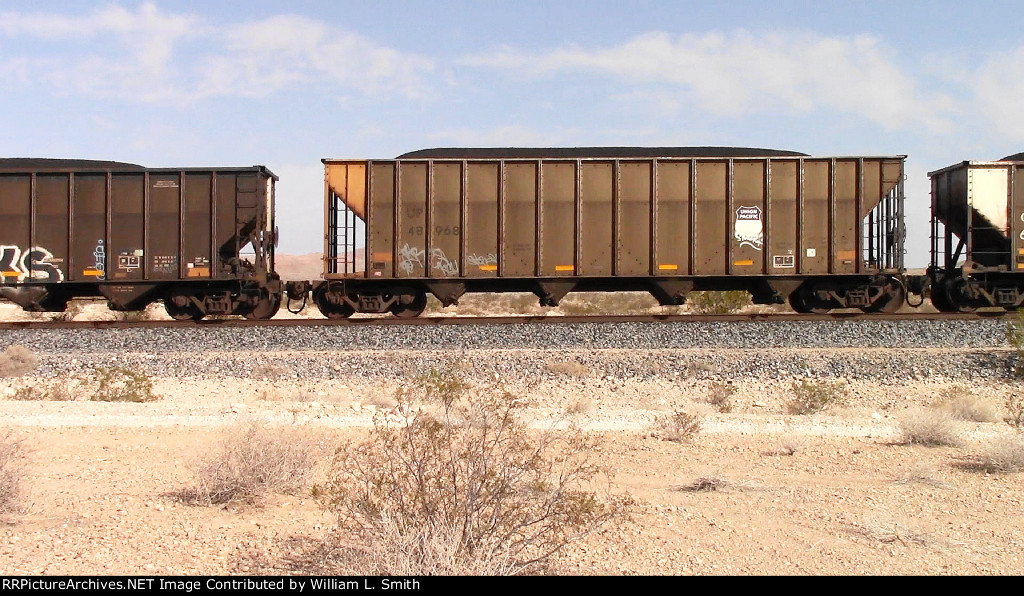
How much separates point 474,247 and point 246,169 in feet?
16.6

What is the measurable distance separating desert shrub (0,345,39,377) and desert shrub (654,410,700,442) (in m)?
9.89

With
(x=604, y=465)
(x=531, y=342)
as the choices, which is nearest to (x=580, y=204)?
(x=531, y=342)

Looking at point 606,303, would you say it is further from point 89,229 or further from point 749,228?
point 89,229

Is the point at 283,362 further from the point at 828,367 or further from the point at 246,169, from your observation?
the point at 828,367

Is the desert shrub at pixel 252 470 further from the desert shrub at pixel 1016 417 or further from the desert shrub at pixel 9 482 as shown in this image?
the desert shrub at pixel 1016 417

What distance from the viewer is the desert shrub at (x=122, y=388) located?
10870mm

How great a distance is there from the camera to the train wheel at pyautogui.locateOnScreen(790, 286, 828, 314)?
17531mm

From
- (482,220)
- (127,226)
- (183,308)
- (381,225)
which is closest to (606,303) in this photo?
(482,220)

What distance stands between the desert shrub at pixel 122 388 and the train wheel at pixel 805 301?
509 inches

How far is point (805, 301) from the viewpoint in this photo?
Result: 1758 centimetres

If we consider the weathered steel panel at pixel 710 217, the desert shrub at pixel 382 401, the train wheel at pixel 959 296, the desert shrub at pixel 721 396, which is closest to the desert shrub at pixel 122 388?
the desert shrub at pixel 382 401

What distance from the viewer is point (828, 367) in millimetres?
12297

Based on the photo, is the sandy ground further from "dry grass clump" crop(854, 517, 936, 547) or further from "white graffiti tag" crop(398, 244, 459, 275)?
"white graffiti tag" crop(398, 244, 459, 275)

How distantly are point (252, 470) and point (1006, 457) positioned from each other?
6.33 metres
